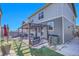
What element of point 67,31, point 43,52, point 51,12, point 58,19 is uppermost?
point 51,12

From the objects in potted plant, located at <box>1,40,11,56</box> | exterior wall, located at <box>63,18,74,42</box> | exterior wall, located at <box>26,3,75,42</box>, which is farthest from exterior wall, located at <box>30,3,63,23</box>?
potted plant, located at <box>1,40,11,56</box>

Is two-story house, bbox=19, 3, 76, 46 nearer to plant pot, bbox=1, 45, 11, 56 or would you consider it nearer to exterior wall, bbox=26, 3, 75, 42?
exterior wall, bbox=26, 3, 75, 42

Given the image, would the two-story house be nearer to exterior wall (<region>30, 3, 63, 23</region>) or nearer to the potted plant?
exterior wall (<region>30, 3, 63, 23</region>)

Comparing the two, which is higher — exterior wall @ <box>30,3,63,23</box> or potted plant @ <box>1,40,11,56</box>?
exterior wall @ <box>30,3,63,23</box>

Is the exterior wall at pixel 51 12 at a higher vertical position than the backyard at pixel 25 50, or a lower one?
higher

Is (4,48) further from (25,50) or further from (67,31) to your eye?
(67,31)

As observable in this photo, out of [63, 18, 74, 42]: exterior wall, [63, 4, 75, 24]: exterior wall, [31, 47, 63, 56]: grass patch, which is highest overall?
[63, 4, 75, 24]: exterior wall

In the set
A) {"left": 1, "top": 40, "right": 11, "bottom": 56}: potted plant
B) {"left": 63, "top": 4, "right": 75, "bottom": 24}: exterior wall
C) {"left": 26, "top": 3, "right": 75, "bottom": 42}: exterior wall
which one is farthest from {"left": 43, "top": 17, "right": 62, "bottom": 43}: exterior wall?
{"left": 1, "top": 40, "right": 11, "bottom": 56}: potted plant

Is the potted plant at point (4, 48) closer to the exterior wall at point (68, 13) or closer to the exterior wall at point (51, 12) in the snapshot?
the exterior wall at point (51, 12)

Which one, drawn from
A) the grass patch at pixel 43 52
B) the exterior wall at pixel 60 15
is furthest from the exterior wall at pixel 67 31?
the grass patch at pixel 43 52

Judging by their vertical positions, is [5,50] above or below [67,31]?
below

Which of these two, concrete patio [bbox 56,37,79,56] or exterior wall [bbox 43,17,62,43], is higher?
exterior wall [bbox 43,17,62,43]

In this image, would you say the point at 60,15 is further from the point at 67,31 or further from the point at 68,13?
the point at 67,31

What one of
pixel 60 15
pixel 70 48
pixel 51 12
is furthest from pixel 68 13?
pixel 70 48
